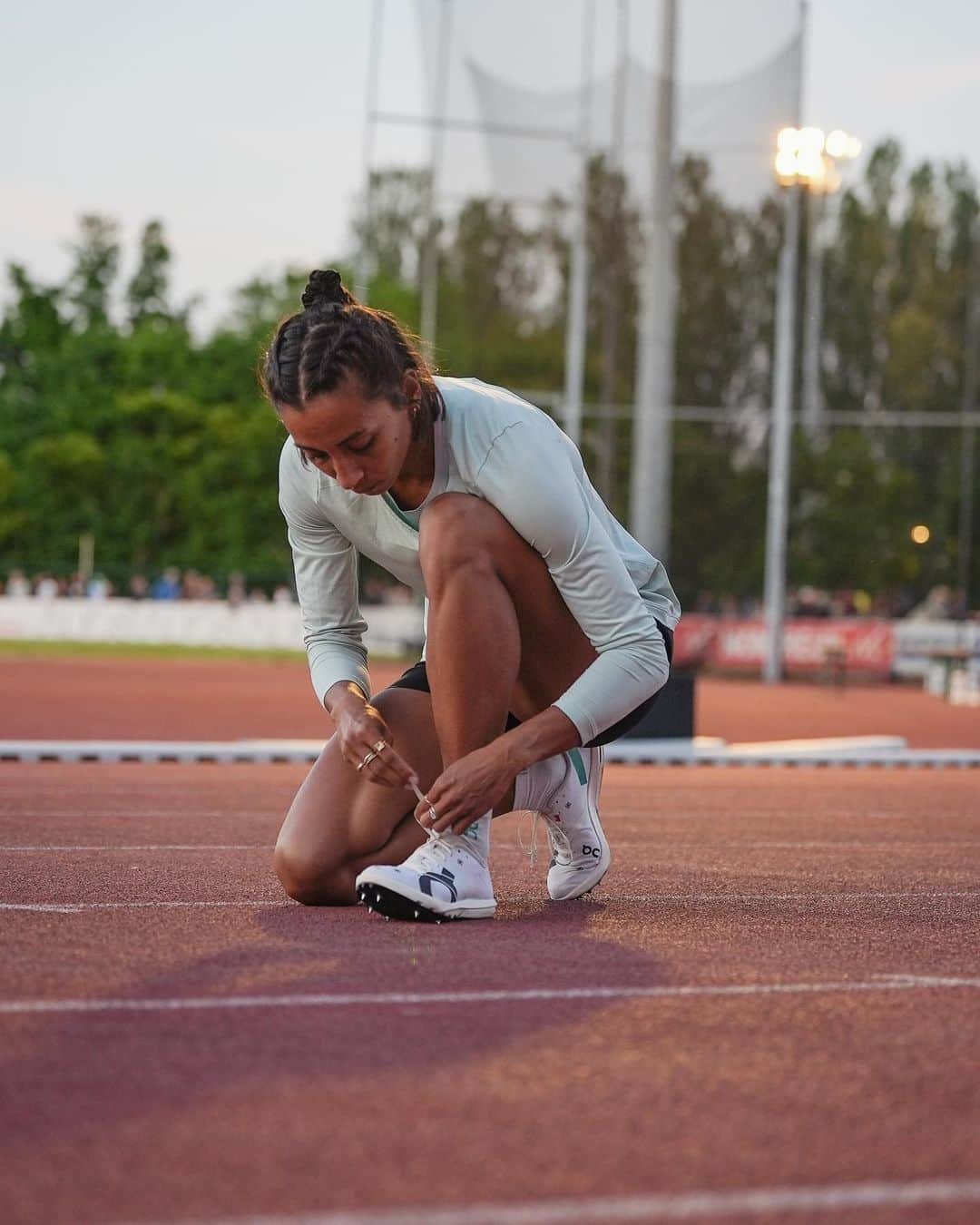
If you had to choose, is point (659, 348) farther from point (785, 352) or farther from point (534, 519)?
point (534, 519)

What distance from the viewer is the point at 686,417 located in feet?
115

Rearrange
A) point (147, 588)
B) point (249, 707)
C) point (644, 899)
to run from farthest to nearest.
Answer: point (147, 588)
point (249, 707)
point (644, 899)

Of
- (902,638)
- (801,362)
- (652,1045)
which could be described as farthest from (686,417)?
(652,1045)

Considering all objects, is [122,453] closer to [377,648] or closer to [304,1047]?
[377,648]

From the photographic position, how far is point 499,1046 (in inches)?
133

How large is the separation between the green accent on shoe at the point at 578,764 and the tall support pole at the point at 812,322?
3176 cm

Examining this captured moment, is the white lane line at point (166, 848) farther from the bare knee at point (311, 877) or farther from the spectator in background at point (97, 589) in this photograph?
the spectator in background at point (97, 589)

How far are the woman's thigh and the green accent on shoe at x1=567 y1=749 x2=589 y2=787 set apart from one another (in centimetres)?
35

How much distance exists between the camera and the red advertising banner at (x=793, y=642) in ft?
107

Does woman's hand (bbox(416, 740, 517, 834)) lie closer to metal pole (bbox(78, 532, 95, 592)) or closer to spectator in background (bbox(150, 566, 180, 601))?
spectator in background (bbox(150, 566, 180, 601))

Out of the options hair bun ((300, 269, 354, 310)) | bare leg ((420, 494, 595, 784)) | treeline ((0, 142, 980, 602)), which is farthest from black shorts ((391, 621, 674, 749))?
treeline ((0, 142, 980, 602))

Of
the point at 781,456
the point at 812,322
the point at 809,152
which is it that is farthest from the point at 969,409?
the point at 809,152

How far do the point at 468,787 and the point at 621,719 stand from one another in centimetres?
53

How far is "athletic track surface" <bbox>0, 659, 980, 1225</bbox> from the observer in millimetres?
2574
